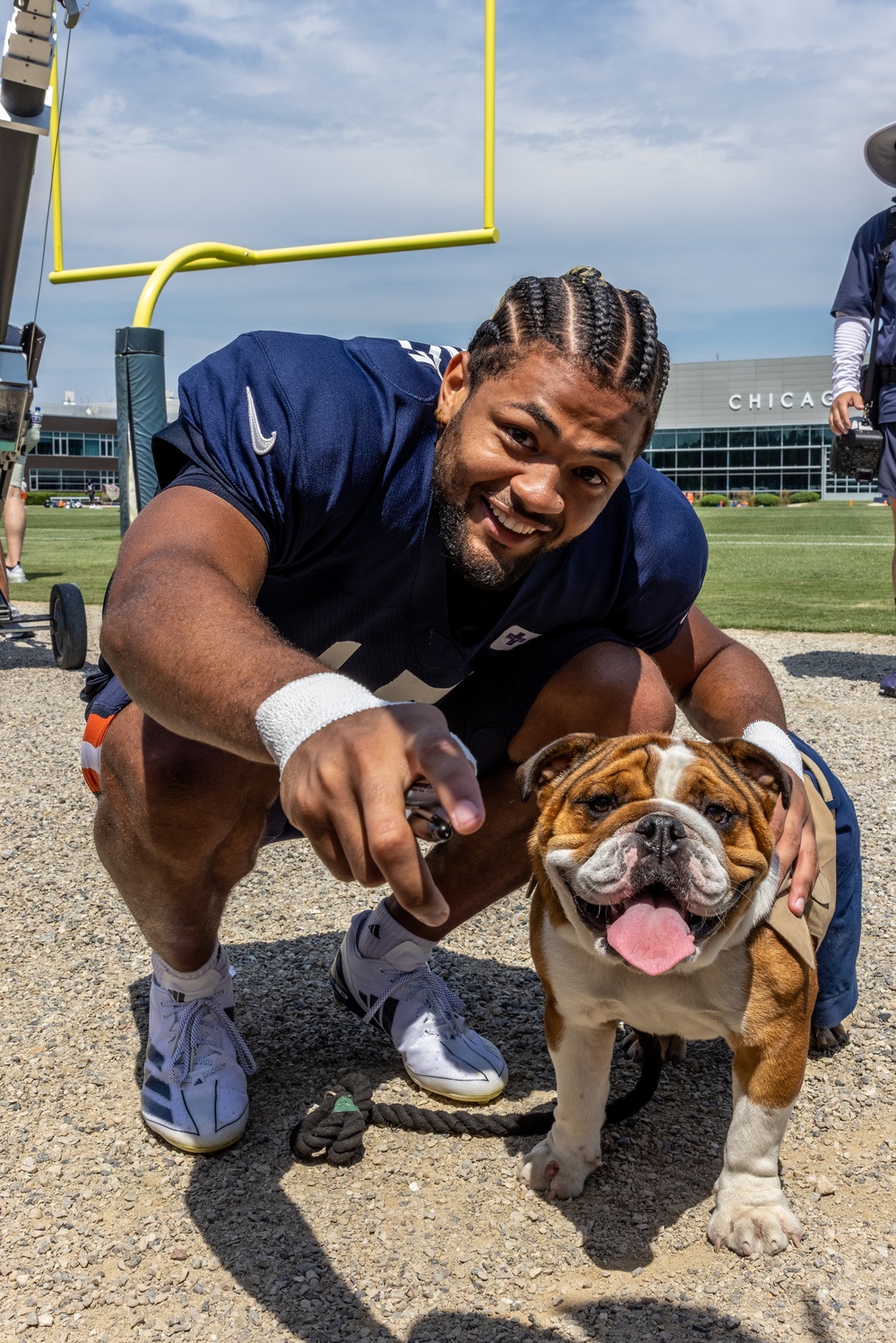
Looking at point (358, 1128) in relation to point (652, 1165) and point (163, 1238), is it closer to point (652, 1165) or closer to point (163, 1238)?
point (163, 1238)

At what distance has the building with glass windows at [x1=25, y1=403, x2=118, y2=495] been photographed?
72.9 metres

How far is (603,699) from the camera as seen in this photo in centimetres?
271

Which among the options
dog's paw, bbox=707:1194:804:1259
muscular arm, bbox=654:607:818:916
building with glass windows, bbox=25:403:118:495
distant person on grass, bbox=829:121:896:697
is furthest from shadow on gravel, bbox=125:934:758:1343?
building with glass windows, bbox=25:403:118:495

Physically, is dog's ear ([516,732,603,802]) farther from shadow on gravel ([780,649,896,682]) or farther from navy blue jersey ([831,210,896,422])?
shadow on gravel ([780,649,896,682])

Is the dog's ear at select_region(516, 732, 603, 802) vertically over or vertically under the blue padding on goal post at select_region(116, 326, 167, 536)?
under

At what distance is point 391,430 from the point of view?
7.59 feet

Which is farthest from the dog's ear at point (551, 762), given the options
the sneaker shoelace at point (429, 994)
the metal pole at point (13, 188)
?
the metal pole at point (13, 188)

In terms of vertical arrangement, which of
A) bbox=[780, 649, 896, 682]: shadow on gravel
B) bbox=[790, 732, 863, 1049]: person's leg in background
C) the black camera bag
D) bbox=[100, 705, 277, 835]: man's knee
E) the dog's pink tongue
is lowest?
bbox=[780, 649, 896, 682]: shadow on gravel

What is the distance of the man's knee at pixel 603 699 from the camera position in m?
2.70

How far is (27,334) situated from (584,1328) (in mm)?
6749

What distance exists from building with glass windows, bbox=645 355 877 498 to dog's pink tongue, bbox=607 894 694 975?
214ft

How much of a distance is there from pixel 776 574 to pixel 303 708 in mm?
13821

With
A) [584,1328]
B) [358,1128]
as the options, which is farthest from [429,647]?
[584,1328]

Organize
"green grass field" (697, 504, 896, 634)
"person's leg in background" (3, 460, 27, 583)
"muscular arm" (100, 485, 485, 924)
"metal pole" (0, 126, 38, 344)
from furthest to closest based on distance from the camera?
"person's leg in background" (3, 460, 27, 583) < "green grass field" (697, 504, 896, 634) < "metal pole" (0, 126, 38, 344) < "muscular arm" (100, 485, 485, 924)
